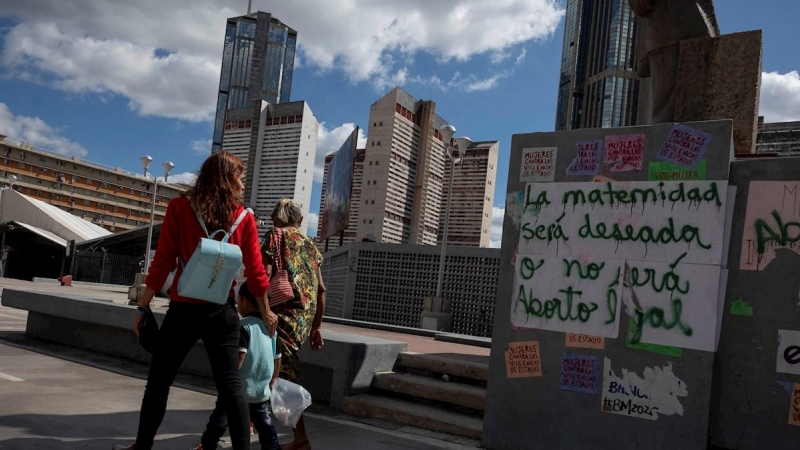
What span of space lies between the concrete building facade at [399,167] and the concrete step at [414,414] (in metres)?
54.8

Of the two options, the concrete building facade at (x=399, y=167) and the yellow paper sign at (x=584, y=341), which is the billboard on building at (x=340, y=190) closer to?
the concrete building facade at (x=399, y=167)

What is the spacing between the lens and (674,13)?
18.9 feet

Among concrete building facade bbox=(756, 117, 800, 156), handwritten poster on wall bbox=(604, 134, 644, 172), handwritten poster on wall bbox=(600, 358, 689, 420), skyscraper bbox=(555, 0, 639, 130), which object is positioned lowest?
handwritten poster on wall bbox=(600, 358, 689, 420)

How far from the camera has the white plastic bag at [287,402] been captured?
3391mm

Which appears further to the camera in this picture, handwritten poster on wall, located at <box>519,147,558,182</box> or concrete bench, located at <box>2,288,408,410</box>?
concrete bench, located at <box>2,288,408,410</box>

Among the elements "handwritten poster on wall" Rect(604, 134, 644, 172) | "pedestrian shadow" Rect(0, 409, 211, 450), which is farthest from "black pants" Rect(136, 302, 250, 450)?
"handwritten poster on wall" Rect(604, 134, 644, 172)

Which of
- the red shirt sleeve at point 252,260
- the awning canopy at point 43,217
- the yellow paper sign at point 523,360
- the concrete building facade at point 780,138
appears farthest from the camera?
the awning canopy at point 43,217

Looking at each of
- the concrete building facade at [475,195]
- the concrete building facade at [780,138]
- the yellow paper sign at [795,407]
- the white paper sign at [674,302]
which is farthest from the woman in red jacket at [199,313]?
the concrete building facade at [475,195]

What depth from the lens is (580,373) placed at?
3906 millimetres

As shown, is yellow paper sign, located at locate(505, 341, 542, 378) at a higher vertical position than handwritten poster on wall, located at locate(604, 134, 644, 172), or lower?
lower

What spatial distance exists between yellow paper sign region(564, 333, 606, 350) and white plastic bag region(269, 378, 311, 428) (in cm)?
172

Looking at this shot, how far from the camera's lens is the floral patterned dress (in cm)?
365

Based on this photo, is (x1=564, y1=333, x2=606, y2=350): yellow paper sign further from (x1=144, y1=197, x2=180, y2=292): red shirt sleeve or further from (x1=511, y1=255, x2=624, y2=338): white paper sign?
(x1=144, y1=197, x2=180, y2=292): red shirt sleeve

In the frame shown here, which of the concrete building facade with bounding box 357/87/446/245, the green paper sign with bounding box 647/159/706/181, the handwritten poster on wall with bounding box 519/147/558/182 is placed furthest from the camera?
the concrete building facade with bounding box 357/87/446/245
